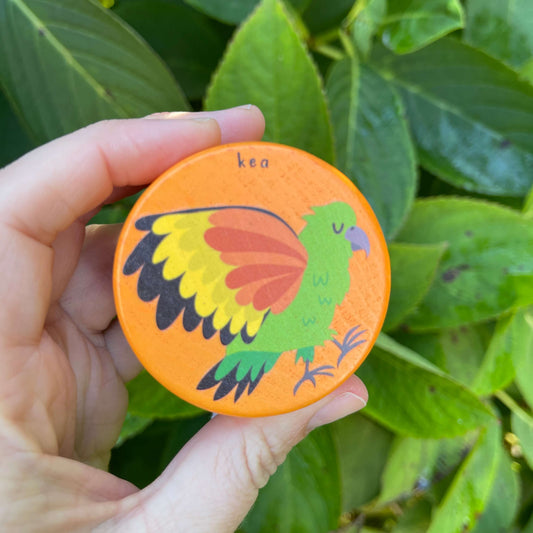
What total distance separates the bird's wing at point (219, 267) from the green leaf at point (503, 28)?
0.50 m

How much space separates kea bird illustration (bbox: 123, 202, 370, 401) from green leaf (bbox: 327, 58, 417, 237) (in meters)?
0.19

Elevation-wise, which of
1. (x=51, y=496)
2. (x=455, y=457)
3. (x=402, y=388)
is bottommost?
(x=455, y=457)

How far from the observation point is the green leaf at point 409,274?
23.5 inches

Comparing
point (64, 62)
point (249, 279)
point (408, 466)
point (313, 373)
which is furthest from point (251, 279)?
point (408, 466)

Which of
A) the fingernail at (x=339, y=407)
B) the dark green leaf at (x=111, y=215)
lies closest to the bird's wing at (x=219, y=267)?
the fingernail at (x=339, y=407)

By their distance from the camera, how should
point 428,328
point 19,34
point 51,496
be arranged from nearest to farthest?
point 51,496
point 19,34
point 428,328

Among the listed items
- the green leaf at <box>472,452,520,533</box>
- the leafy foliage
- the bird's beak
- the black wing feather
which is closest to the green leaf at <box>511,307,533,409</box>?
the leafy foliage

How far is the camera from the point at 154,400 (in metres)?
0.63

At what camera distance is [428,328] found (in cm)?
69

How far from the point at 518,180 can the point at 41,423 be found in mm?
661

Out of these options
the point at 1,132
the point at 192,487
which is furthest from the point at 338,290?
the point at 1,132

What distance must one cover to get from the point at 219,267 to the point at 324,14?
493 millimetres

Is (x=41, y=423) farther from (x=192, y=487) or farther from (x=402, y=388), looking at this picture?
(x=402, y=388)

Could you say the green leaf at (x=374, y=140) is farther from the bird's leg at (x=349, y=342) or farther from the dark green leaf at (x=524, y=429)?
the dark green leaf at (x=524, y=429)
